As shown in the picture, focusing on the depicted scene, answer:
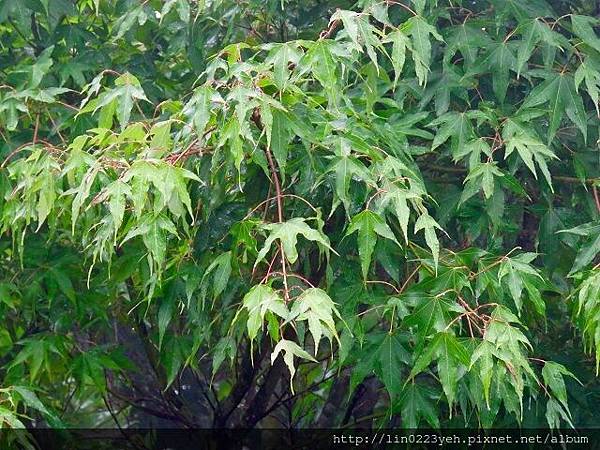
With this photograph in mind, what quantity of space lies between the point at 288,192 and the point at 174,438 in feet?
5.84

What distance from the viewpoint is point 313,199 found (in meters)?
2.90

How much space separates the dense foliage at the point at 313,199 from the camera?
2.55 m

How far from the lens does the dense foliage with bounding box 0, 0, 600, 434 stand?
255 centimetres

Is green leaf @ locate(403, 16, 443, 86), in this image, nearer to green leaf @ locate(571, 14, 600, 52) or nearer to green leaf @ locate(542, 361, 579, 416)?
green leaf @ locate(571, 14, 600, 52)

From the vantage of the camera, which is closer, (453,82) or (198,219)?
(198,219)

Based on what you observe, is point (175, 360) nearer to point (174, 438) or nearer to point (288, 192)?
point (288, 192)

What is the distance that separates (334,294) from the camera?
293 cm

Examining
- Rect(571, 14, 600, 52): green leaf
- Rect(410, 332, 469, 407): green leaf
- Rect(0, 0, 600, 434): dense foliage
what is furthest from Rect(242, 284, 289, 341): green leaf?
Rect(571, 14, 600, 52): green leaf

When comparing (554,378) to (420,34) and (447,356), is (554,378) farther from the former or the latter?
(420,34)

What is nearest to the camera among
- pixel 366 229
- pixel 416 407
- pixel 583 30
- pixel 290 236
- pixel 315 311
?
pixel 315 311

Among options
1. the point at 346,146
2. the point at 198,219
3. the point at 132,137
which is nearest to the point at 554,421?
the point at 346,146

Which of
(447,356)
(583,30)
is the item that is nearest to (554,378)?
(447,356)

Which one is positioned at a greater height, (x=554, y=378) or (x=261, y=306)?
(x=261, y=306)

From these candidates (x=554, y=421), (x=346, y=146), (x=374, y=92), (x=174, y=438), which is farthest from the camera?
(x=174, y=438)
